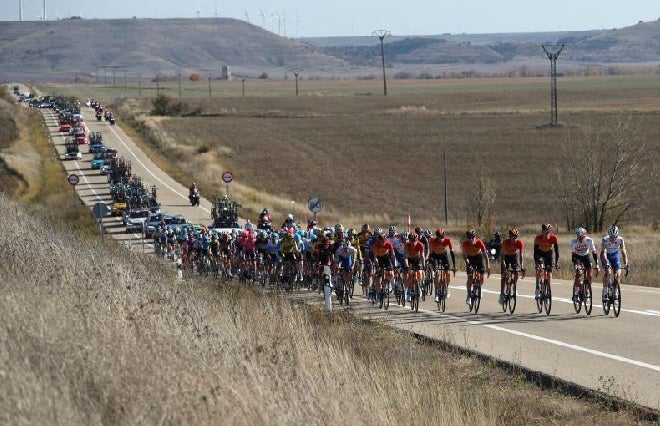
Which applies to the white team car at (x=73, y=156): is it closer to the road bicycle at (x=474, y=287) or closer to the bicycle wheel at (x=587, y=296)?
the road bicycle at (x=474, y=287)

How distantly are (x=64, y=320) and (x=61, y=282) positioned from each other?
7.70 feet

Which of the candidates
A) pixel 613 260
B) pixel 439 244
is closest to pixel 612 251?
pixel 613 260

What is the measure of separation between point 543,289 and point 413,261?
285 centimetres

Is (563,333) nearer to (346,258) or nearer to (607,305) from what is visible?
(607,305)

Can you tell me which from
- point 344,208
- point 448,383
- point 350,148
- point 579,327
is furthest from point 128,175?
point 448,383

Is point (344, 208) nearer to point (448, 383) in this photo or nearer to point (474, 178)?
point (474, 178)

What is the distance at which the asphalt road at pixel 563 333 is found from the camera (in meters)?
14.8

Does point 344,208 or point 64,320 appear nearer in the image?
point 64,320

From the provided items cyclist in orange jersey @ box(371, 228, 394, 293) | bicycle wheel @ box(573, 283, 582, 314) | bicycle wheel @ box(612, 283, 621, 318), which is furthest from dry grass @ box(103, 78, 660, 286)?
bicycle wheel @ box(612, 283, 621, 318)

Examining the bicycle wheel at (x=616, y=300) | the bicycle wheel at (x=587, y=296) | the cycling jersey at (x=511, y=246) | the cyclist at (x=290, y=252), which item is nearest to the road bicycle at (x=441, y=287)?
the cycling jersey at (x=511, y=246)

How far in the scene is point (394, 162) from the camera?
84188mm

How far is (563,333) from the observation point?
18625mm

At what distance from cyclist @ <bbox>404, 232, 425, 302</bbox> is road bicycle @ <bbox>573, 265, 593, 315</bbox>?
10.2ft

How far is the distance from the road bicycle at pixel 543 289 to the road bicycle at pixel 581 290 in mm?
446
